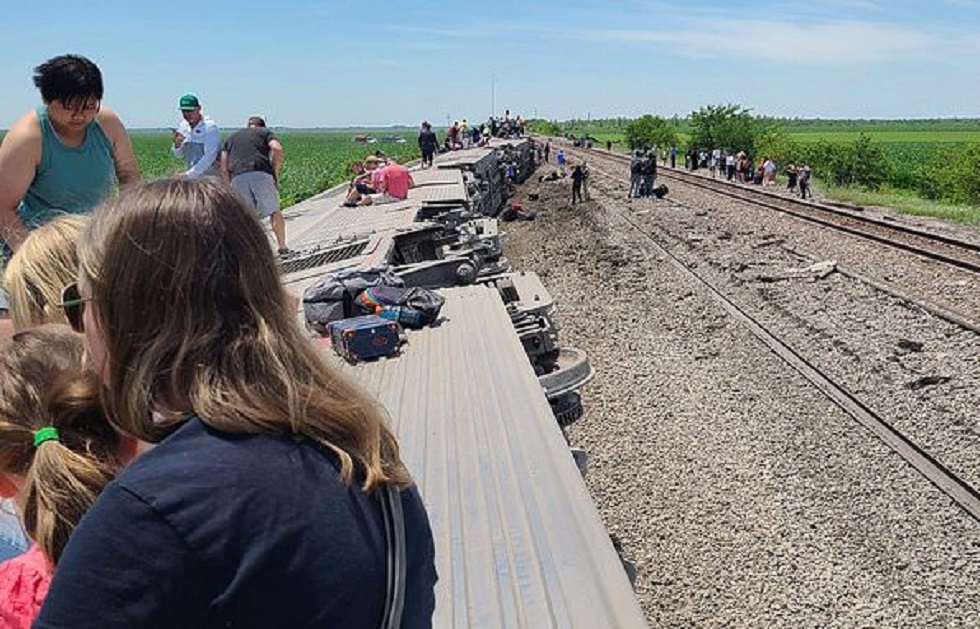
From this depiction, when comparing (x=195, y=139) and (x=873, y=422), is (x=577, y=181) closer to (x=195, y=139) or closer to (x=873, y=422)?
(x=873, y=422)

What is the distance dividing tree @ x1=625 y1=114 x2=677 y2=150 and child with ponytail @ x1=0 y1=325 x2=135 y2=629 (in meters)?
75.0

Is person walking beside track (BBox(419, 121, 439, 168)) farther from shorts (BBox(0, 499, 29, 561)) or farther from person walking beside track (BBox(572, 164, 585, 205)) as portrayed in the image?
shorts (BBox(0, 499, 29, 561))

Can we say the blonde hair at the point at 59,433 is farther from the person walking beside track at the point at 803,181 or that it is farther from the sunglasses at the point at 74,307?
the person walking beside track at the point at 803,181

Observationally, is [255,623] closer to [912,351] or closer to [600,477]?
[600,477]

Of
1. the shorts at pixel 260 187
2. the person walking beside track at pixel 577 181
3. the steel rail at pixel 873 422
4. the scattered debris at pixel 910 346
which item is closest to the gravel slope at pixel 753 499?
the steel rail at pixel 873 422

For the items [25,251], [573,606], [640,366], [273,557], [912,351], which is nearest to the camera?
[273,557]

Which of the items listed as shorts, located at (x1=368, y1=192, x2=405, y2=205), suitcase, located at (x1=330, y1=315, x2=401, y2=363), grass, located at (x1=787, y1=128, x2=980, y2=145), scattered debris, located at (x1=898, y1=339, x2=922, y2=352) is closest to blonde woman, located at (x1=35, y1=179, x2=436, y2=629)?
suitcase, located at (x1=330, y1=315, x2=401, y2=363)

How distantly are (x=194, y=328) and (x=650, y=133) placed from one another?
3208 inches

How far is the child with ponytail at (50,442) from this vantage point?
59.5 inches

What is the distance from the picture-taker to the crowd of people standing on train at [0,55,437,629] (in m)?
1.14

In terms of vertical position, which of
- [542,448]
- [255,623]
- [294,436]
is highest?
[294,436]

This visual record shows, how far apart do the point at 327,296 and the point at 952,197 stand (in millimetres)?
33707

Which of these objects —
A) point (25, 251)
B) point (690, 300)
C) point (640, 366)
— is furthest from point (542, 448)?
point (690, 300)

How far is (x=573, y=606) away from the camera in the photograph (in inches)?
92.2
